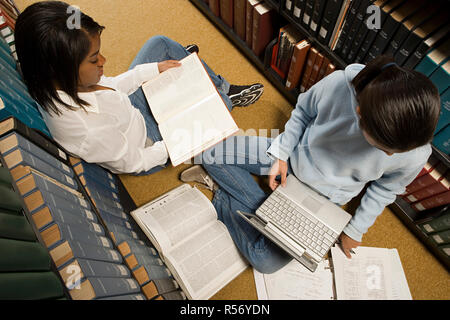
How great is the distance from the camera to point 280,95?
1.73 m

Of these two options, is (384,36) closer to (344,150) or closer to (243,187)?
(344,150)

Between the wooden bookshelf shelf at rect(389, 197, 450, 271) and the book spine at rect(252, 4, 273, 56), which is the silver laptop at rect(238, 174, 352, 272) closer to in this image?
the wooden bookshelf shelf at rect(389, 197, 450, 271)

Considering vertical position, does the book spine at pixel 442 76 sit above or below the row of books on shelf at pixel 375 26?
below

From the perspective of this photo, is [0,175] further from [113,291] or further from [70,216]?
[113,291]

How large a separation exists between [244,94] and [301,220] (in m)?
0.84

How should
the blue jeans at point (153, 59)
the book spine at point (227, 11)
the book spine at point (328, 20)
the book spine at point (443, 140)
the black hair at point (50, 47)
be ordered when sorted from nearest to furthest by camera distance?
the black hair at point (50, 47), the book spine at point (443, 140), the book spine at point (328, 20), the blue jeans at point (153, 59), the book spine at point (227, 11)

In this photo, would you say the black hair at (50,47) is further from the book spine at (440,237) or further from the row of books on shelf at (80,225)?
the book spine at (440,237)

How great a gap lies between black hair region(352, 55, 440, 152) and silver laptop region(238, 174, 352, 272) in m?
0.49

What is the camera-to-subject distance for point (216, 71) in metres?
1.81

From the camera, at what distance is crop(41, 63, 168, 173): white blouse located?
2.89ft

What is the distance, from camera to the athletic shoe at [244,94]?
62.2 inches

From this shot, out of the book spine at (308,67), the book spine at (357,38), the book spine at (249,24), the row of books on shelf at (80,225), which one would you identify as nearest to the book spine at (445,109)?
the book spine at (357,38)

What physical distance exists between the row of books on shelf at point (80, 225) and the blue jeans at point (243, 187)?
36 centimetres

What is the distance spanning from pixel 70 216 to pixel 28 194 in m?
0.13
